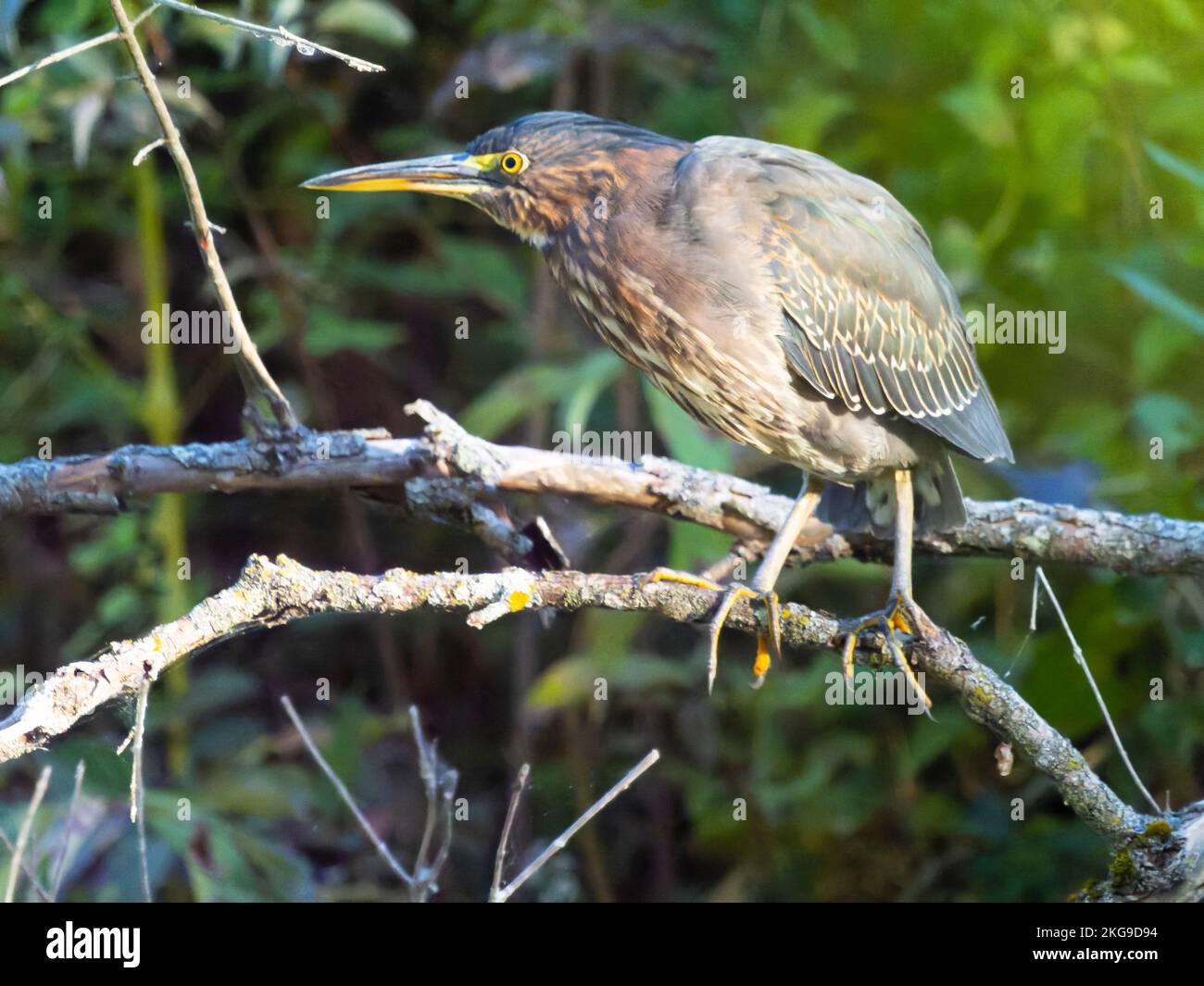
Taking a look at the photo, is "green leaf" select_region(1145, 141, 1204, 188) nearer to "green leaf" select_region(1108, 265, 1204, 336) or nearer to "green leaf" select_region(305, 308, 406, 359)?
"green leaf" select_region(1108, 265, 1204, 336)

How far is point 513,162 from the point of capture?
80.4 inches

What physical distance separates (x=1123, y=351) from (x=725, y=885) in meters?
1.76

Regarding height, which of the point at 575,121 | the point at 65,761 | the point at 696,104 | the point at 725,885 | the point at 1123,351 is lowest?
the point at 725,885

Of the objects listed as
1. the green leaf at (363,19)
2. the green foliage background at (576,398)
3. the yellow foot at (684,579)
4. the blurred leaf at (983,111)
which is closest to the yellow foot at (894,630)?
the yellow foot at (684,579)

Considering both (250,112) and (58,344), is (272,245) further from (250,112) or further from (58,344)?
(58,344)

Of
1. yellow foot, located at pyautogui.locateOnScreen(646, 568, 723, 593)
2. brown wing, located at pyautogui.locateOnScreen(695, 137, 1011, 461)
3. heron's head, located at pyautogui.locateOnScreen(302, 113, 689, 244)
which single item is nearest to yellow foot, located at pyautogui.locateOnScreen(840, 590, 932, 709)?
yellow foot, located at pyautogui.locateOnScreen(646, 568, 723, 593)

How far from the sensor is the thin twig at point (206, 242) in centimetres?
140

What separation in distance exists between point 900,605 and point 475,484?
728 mm

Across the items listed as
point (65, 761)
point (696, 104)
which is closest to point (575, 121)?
point (696, 104)

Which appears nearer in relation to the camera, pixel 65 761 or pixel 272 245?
pixel 65 761

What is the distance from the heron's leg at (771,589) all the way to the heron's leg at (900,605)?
4.7 inches

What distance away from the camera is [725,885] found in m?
3.19

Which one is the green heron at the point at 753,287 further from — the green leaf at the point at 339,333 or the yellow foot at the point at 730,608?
the green leaf at the point at 339,333
